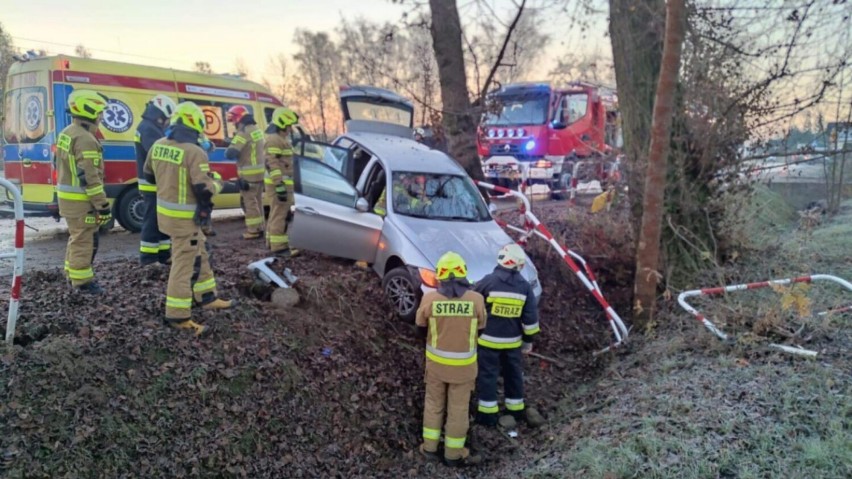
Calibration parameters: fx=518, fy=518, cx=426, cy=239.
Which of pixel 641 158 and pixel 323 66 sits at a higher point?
pixel 323 66

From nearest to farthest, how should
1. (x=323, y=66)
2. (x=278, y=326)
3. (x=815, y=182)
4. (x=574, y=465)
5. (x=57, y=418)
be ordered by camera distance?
(x=57, y=418) → (x=574, y=465) → (x=278, y=326) → (x=815, y=182) → (x=323, y=66)

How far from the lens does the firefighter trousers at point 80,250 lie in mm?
4855

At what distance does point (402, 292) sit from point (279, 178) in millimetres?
2328

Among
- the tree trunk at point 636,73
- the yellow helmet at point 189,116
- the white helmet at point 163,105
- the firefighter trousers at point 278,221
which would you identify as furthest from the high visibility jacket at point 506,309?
the white helmet at point 163,105

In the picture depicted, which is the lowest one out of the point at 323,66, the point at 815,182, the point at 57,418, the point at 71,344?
the point at 57,418

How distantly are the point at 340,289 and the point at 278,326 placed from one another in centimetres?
104

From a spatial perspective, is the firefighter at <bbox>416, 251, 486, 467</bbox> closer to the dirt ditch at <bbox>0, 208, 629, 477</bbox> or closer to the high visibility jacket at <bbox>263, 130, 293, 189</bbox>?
the dirt ditch at <bbox>0, 208, 629, 477</bbox>

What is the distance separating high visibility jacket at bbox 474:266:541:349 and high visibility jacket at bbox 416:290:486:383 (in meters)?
0.28

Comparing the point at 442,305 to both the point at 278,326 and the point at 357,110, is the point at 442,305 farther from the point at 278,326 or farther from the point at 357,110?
the point at 357,110

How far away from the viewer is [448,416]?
180 inches

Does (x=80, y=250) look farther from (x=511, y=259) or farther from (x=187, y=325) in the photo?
(x=511, y=259)

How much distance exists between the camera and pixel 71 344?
12.7 feet

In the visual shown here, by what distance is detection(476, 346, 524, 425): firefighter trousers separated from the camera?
4.94m

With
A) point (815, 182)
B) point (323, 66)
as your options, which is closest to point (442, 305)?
point (815, 182)
